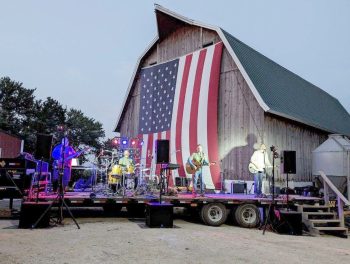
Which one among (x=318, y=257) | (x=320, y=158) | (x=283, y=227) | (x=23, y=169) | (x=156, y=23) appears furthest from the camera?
(x=156, y=23)

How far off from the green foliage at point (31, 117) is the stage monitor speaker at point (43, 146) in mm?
26740

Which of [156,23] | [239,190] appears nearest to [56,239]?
[239,190]

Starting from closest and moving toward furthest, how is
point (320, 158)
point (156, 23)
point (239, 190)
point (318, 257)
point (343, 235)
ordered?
1. point (318, 257)
2. point (343, 235)
3. point (239, 190)
4. point (320, 158)
5. point (156, 23)

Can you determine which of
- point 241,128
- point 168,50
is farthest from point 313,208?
point 168,50

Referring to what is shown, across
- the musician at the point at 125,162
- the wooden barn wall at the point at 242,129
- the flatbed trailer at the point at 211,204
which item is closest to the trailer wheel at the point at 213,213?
the flatbed trailer at the point at 211,204

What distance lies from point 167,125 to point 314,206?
10591 mm

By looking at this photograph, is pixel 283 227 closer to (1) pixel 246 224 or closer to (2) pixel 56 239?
(1) pixel 246 224

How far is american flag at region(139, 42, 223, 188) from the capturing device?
19203mm

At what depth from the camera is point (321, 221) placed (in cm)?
1186

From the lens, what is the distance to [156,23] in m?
22.9

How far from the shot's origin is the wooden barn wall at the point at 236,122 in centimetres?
1816

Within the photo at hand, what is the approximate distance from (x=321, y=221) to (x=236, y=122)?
26.0ft

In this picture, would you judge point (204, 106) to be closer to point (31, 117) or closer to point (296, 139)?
point (296, 139)

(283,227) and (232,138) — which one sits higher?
(232,138)
